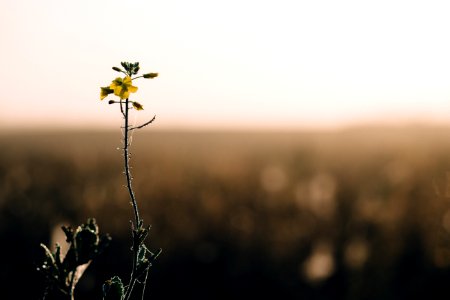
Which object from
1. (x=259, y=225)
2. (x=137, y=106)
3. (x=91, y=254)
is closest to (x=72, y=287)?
(x=91, y=254)

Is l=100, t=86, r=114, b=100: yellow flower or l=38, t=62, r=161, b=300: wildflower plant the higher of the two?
l=100, t=86, r=114, b=100: yellow flower

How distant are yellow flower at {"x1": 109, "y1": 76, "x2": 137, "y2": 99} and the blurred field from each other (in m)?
9.43

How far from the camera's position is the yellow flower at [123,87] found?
1077 millimetres

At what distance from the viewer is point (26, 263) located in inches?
506

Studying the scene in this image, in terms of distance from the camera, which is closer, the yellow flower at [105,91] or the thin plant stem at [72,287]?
the thin plant stem at [72,287]

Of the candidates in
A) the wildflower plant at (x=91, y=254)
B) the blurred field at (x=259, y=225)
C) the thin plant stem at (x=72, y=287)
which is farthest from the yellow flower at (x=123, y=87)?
the blurred field at (x=259, y=225)

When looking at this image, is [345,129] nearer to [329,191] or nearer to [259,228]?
[329,191]

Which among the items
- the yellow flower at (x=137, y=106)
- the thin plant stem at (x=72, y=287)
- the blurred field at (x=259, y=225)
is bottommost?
the blurred field at (x=259, y=225)

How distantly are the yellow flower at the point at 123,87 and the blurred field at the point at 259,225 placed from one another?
9.43m

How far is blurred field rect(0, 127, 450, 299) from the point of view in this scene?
12.8 m

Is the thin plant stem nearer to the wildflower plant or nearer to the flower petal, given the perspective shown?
the wildflower plant

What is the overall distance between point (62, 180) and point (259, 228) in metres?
6.98

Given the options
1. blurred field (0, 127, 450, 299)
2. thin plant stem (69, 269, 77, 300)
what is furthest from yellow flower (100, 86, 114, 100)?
blurred field (0, 127, 450, 299)

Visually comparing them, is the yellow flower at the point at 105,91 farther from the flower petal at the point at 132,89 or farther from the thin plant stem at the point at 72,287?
the thin plant stem at the point at 72,287
